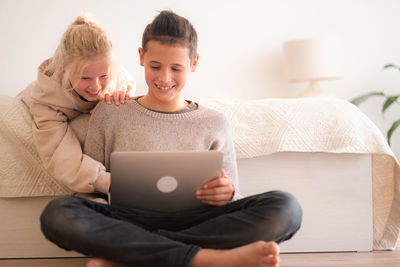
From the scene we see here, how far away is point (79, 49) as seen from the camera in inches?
50.1

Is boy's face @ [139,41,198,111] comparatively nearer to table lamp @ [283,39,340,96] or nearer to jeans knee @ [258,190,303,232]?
jeans knee @ [258,190,303,232]

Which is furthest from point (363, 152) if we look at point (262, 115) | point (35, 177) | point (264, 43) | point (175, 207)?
point (264, 43)

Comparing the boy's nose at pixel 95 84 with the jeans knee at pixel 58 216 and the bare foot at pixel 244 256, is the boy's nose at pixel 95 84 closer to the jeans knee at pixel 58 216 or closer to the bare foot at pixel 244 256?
the jeans knee at pixel 58 216

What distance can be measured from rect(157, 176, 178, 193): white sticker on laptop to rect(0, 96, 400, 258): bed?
0.43m

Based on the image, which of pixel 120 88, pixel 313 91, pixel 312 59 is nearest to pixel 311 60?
pixel 312 59

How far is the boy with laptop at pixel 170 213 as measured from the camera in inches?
37.8

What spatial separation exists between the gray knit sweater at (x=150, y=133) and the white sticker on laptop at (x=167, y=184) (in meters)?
0.24

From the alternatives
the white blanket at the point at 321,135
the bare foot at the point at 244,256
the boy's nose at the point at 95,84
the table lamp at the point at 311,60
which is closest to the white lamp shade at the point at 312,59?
the table lamp at the point at 311,60

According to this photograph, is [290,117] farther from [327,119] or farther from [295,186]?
[295,186]

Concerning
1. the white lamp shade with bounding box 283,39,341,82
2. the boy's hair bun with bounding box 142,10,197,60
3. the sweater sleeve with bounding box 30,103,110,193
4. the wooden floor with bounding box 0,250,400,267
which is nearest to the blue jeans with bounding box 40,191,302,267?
the sweater sleeve with bounding box 30,103,110,193

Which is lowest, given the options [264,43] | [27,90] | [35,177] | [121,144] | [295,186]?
[295,186]

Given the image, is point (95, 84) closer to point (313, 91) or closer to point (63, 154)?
point (63, 154)

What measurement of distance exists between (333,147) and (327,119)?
0.11 metres

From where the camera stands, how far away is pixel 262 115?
4.92 ft
